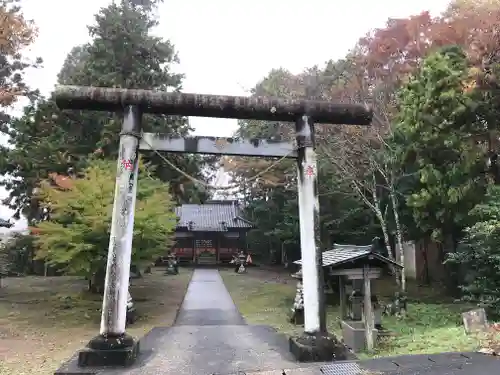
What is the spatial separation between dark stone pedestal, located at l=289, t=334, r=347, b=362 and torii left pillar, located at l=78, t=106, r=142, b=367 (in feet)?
8.86

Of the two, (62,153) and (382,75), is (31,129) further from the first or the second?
(382,75)

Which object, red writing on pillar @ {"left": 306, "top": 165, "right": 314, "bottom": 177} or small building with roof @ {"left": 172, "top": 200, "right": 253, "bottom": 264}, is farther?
small building with roof @ {"left": 172, "top": 200, "right": 253, "bottom": 264}

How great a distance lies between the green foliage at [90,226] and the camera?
1189 cm

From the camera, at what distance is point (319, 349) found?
662cm

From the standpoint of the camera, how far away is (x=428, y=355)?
659 centimetres

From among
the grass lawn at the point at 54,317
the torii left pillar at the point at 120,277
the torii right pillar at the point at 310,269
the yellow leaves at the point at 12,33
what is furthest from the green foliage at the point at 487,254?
the yellow leaves at the point at 12,33

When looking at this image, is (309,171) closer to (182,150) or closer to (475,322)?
(182,150)

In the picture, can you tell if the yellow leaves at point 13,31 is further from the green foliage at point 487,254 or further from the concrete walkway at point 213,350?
the green foliage at point 487,254

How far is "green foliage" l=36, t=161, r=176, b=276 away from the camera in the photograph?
1189 cm

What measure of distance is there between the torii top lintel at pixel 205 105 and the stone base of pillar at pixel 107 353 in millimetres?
3865

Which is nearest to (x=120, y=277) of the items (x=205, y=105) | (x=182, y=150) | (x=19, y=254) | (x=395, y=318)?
(x=182, y=150)

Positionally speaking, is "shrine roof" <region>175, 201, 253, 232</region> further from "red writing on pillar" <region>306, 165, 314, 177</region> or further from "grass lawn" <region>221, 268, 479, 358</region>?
"red writing on pillar" <region>306, 165, 314, 177</region>

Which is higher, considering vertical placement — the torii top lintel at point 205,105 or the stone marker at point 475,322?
the torii top lintel at point 205,105

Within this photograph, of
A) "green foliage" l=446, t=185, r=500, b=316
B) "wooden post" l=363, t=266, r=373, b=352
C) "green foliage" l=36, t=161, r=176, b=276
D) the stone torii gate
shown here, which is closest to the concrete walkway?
the stone torii gate
